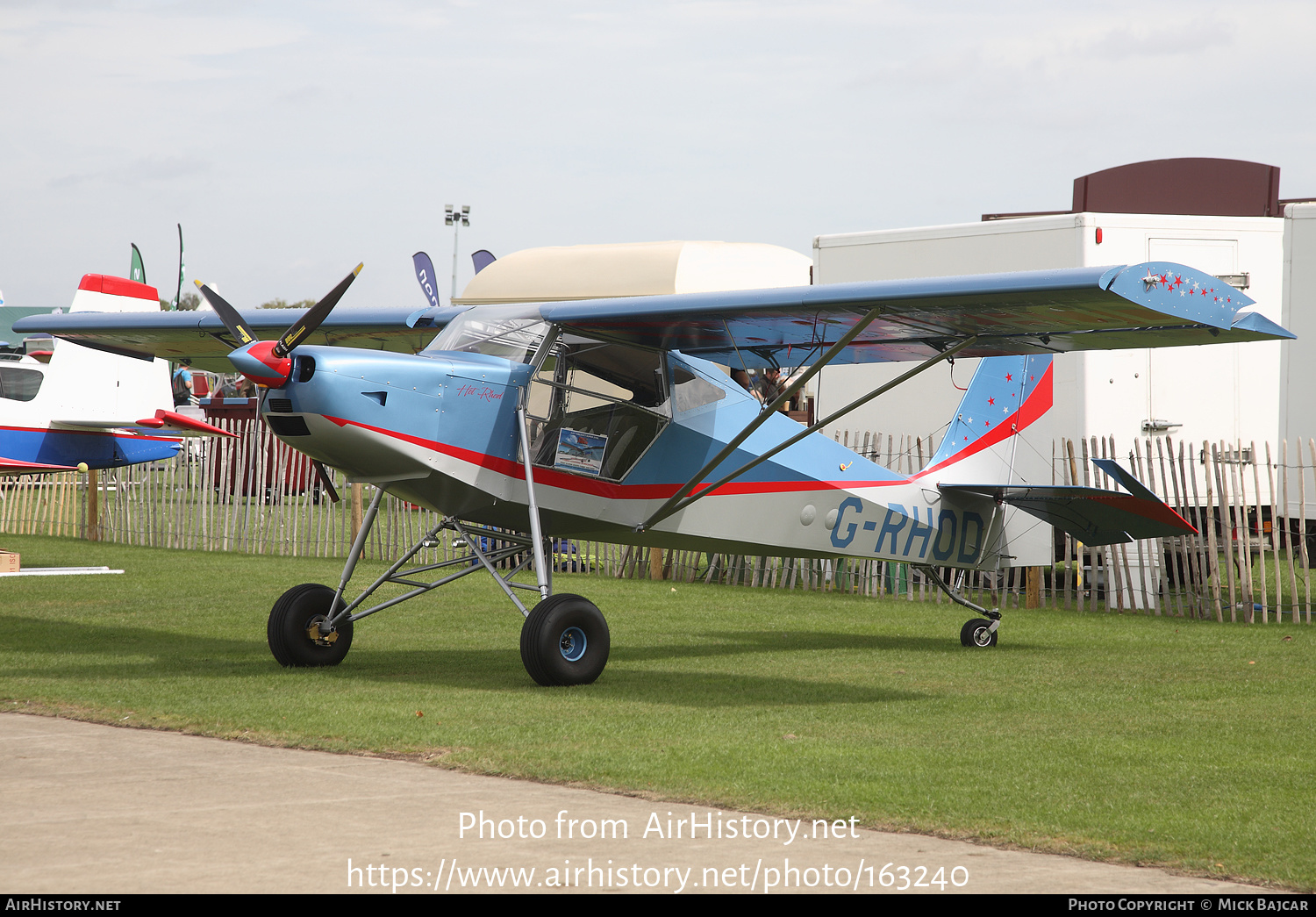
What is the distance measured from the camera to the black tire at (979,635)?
1166 centimetres

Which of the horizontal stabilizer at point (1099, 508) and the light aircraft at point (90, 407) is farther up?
the light aircraft at point (90, 407)

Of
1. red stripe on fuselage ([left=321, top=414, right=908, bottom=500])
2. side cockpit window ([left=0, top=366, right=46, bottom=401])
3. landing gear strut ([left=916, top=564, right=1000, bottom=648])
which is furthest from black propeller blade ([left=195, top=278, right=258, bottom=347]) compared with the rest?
side cockpit window ([left=0, top=366, right=46, bottom=401])

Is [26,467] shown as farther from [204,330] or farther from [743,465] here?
[743,465]

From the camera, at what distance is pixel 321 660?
1009 cm

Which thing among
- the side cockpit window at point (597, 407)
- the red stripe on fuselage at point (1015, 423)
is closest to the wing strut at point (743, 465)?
the side cockpit window at point (597, 407)

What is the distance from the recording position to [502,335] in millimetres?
9828

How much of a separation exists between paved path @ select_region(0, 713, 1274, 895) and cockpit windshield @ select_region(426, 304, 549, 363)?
4.20m

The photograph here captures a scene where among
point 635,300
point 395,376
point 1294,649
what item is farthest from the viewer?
point 1294,649

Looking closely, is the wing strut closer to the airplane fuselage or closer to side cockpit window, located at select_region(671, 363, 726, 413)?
the airplane fuselage

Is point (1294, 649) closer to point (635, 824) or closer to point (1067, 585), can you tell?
point (1067, 585)

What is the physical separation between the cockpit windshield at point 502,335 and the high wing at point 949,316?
0.55ft

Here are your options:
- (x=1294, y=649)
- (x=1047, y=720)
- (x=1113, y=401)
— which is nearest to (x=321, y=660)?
(x=1047, y=720)

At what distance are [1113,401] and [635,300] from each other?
7.26 m

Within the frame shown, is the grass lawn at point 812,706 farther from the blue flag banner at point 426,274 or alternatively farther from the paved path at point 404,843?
the blue flag banner at point 426,274
